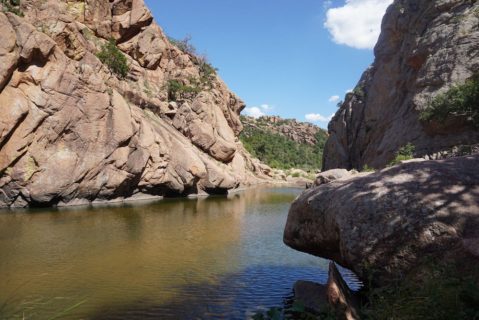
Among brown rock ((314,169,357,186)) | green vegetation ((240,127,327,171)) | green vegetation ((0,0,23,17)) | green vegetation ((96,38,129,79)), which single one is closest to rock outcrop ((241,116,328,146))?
green vegetation ((240,127,327,171))

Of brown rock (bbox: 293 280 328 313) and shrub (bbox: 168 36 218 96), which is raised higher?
shrub (bbox: 168 36 218 96)

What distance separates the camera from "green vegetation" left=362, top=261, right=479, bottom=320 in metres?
4.63

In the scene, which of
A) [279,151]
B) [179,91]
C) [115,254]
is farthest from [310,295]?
[279,151]

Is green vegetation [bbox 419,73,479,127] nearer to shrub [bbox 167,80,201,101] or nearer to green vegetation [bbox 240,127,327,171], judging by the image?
shrub [bbox 167,80,201,101]

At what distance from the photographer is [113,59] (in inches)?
1800

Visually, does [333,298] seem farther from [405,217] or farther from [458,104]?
[458,104]

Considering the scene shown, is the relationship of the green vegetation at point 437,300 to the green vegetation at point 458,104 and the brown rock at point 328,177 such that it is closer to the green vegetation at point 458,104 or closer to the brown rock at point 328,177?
the brown rock at point 328,177

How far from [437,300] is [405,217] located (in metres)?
2.42

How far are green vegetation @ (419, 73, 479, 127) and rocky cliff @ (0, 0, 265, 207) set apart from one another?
72.8ft

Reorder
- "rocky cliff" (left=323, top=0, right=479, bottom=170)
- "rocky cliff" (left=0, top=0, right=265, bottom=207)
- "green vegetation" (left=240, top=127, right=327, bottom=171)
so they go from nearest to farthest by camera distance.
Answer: "rocky cliff" (left=0, top=0, right=265, bottom=207), "rocky cliff" (left=323, top=0, right=479, bottom=170), "green vegetation" (left=240, top=127, right=327, bottom=171)

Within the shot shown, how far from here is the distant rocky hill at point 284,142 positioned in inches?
3875

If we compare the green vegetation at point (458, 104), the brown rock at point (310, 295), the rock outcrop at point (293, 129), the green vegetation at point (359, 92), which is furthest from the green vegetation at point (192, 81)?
the rock outcrop at point (293, 129)

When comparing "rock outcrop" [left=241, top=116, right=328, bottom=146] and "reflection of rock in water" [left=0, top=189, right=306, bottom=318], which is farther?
"rock outcrop" [left=241, top=116, right=328, bottom=146]

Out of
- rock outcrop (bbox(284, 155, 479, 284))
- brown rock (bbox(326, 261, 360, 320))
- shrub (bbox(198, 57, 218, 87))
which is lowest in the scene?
brown rock (bbox(326, 261, 360, 320))
